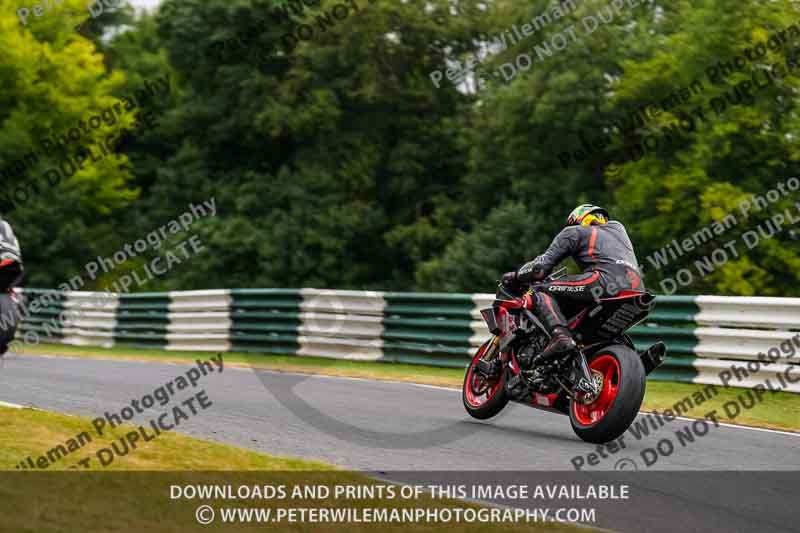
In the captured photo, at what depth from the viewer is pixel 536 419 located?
34.4 feet

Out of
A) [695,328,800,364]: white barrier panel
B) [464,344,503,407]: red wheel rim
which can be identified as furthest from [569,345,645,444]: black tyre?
[695,328,800,364]: white barrier panel

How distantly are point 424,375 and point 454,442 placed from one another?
6822mm

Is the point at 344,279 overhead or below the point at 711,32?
below

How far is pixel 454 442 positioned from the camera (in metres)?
8.80

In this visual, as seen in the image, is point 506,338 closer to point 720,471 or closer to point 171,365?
point 720,471

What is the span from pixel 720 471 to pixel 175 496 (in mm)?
3786

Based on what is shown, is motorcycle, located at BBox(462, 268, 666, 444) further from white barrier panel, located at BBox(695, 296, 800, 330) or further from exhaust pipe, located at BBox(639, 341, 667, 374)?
white barrier panel, located at BBox(695, 296, 800, 330)

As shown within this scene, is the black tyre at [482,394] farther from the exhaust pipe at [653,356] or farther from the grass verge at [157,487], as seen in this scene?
the grass verge at [157,487]

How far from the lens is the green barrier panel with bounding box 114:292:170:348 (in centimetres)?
2183

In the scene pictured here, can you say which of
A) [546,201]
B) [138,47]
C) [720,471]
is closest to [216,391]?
[720,471]

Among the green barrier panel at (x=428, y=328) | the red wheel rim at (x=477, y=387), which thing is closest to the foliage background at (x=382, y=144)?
the green barrier panel at (x=428, y=328)

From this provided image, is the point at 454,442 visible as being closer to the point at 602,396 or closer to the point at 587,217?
the point at 602,396

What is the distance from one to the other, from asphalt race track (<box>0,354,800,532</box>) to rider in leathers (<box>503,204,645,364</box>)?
95 centimetres

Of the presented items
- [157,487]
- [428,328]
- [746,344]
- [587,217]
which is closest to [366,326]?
[428,328]
